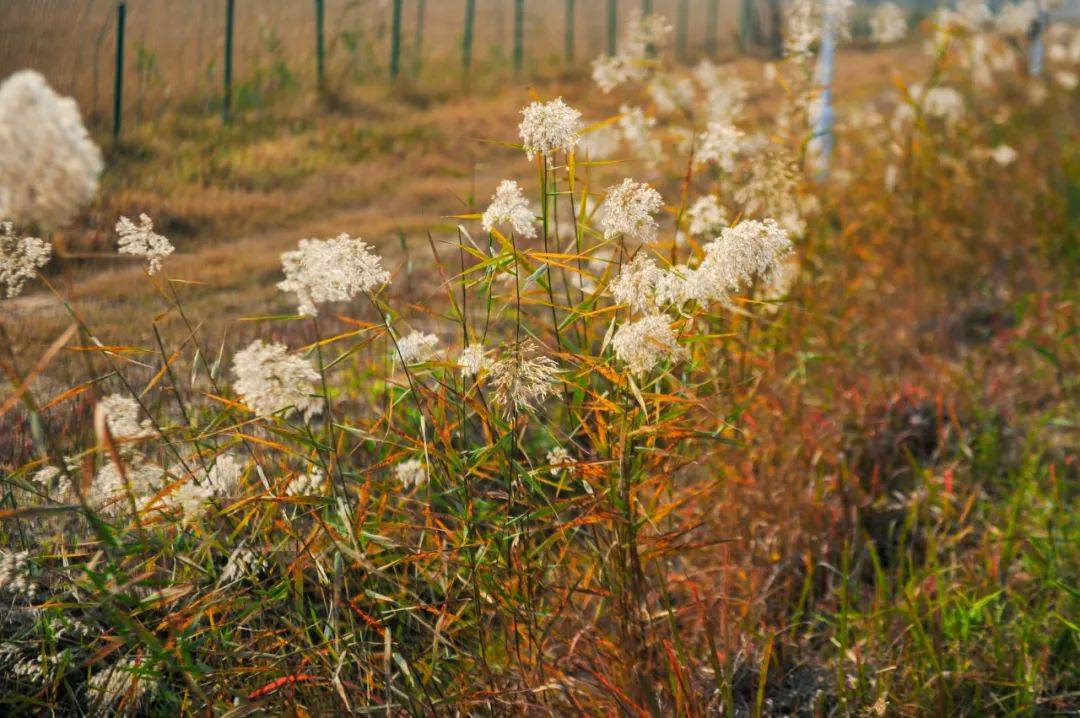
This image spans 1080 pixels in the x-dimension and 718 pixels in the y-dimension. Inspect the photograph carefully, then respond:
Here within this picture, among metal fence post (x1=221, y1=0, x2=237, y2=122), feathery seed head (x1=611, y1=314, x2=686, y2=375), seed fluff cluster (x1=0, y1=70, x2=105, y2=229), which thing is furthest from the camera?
metal fence post (x1=221, y1=0, x2=237, y2=122)

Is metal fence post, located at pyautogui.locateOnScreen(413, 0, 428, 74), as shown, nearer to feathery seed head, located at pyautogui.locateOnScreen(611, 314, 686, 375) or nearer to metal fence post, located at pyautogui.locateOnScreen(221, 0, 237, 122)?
metal fence post, located at pyautogui.locateOnScreen(221, 0, 237, 122)

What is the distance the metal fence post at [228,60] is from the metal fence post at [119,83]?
1.89 ft

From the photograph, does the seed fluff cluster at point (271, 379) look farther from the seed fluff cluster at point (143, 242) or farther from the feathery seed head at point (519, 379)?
the feathery seed head at point (519, 379)

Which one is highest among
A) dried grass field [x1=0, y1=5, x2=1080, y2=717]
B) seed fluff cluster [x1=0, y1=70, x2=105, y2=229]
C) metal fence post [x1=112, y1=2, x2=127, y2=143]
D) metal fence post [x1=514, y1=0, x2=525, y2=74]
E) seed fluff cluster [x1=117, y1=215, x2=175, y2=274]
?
Answer: metal fence post [x1=514, y1=0, x2=525, y2=74]

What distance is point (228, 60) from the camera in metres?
3.85

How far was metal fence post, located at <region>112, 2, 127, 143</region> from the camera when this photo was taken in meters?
3.12

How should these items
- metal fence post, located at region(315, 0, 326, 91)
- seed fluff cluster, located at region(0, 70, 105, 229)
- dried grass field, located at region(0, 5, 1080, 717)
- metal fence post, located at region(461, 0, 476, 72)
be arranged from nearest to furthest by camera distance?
seed fluff cluster, located at region(0, 70, 105, 229) < dried grass field, located at region(0, 5, 1080, 717) < metal fence post, located at region(315, 0, 326, 91) < metal fence post, located at region(461, 0, 476, 72)

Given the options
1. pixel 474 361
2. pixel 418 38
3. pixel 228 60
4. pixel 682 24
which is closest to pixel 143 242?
pixel 474 361

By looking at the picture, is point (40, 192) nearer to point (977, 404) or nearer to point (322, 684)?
point (322, 684)

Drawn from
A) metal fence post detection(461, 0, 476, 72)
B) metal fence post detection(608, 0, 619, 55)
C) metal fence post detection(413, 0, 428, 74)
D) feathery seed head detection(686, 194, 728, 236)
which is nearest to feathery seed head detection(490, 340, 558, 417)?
feathery seed head detection(686, 194, 728, 236)

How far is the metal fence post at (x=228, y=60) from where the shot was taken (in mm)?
3750

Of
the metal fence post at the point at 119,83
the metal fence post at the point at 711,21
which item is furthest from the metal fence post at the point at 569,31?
the metal fence post at the point at 119,83

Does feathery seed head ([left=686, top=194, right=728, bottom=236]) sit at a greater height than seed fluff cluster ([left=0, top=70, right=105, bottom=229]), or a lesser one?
lesser

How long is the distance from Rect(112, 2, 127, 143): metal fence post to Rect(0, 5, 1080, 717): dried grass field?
0.18 feet
